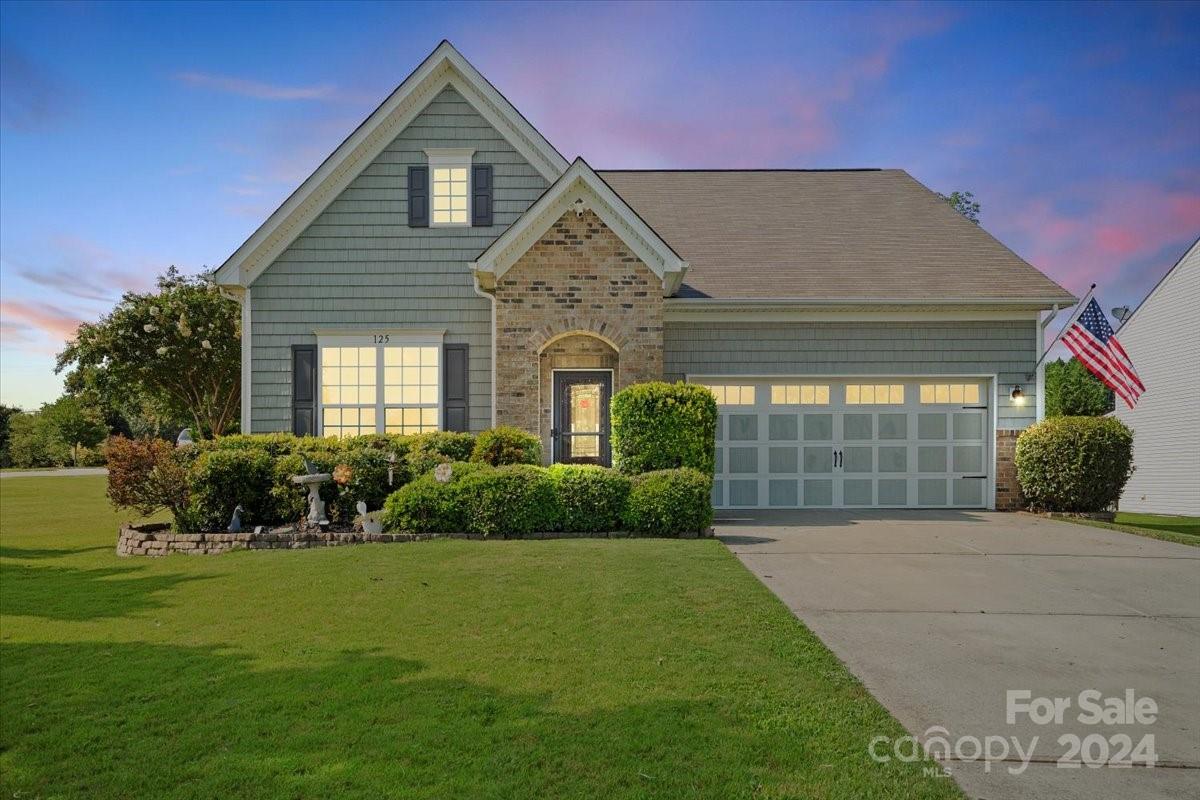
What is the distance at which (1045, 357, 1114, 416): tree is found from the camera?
16344 millimetres

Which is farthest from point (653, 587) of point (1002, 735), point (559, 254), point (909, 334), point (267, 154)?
point (267, 154)

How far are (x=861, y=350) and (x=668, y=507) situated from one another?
6562 millimetres

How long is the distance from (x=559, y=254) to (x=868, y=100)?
9.02 m

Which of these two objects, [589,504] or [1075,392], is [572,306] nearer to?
[589,504]

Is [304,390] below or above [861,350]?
below

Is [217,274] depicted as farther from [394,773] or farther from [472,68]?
[394,773]

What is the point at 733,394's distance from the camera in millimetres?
13594

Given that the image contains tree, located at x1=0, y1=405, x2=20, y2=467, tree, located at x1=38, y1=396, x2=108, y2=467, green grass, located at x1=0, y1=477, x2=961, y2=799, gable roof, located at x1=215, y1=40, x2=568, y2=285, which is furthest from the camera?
tree, located at x1=38, y1=396, x2=108, y2=467

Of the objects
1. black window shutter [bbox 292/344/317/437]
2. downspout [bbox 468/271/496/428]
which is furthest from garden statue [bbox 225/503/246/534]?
downspout [bbox 468/271/496/428]

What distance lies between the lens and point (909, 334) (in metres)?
13.5

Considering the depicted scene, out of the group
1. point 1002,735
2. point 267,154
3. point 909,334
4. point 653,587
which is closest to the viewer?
point 1002,735

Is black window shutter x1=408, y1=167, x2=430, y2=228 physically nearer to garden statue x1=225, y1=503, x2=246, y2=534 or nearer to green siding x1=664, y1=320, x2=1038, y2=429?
green siding x1=664, y1=320, x2=1038, y2=429

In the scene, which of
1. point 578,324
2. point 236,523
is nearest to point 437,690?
point 236,523

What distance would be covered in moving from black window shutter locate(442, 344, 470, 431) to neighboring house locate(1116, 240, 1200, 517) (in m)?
19.8
